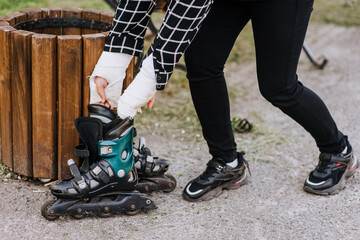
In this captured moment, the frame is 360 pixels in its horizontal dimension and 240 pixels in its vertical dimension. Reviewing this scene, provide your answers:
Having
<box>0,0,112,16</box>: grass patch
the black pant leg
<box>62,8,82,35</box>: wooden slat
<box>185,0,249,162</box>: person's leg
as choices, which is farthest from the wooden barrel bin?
<box>0,0,112,16</box>: grass patch

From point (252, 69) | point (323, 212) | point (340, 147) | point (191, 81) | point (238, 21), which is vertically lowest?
point (252, 69)

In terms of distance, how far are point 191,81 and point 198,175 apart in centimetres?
69

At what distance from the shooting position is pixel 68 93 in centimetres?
254

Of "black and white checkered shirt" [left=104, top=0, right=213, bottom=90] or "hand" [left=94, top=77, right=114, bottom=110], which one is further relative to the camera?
"hand" [left=94, top=77, right=114, bottom=110]

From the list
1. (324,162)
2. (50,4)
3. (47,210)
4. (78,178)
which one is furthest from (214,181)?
(50,4)

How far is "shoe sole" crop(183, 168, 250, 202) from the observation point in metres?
2.71

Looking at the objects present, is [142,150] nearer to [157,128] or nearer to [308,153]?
[157,128]

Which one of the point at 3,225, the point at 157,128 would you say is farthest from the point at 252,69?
the point at 3,225

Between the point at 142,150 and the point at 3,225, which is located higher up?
the point at 142,150

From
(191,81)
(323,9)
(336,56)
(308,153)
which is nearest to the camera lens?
(191,81)

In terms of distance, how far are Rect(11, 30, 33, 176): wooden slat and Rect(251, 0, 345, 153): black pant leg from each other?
1083mm

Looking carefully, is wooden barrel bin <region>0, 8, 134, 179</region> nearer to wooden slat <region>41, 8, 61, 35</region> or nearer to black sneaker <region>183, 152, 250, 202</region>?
wooden slat <region>41, 8, 61, 35</region>

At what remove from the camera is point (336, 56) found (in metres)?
5.26

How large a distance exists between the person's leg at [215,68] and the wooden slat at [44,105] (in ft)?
2.14
